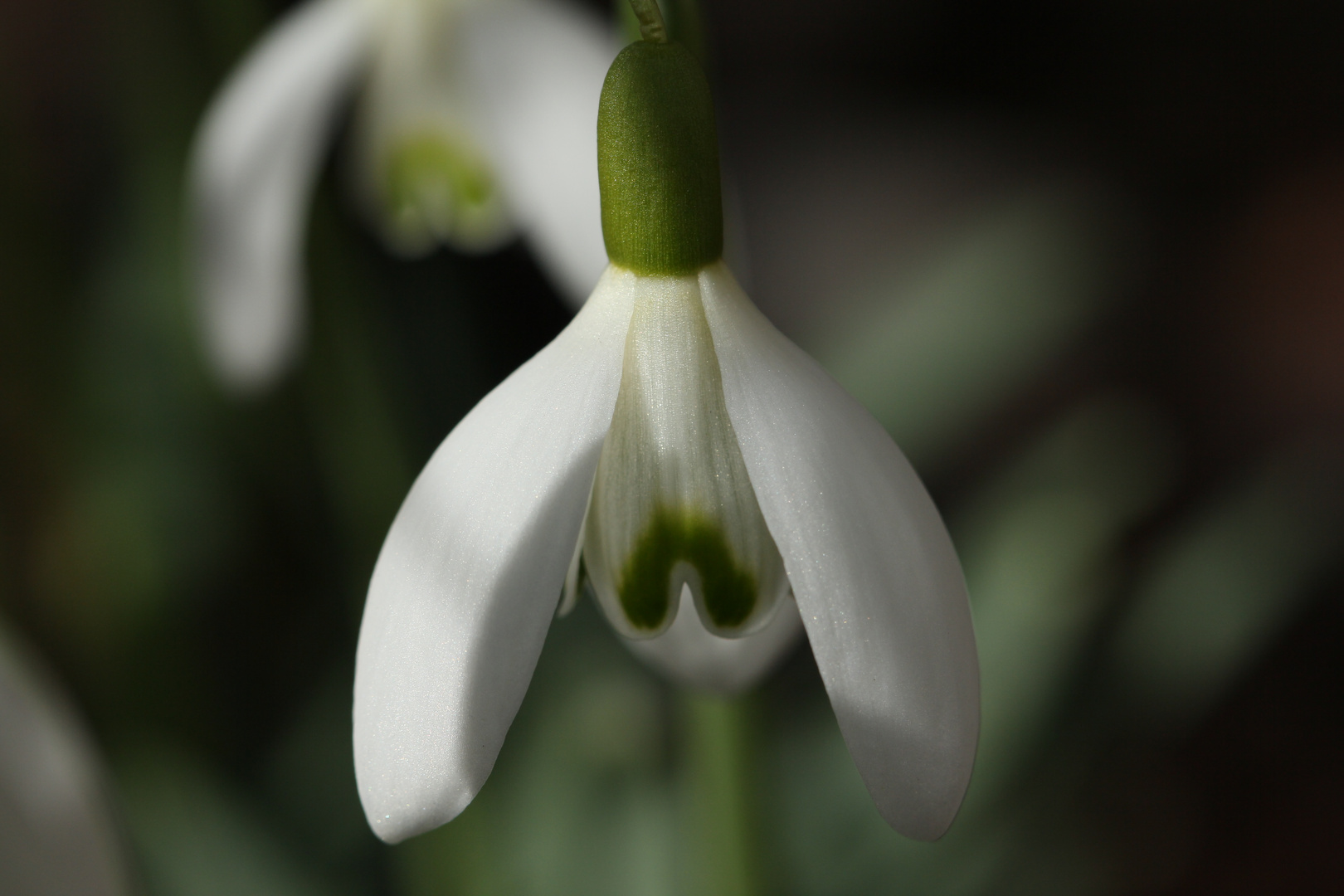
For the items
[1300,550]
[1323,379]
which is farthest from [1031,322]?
[1323,379]

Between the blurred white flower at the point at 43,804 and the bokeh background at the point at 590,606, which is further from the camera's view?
the bokeh background at the point at 590,606

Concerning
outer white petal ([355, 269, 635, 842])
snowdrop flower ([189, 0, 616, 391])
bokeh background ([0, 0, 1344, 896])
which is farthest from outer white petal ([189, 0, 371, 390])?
outer white petal ([355, 269, 635, 842])

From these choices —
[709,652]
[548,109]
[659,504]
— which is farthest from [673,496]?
[548,109]

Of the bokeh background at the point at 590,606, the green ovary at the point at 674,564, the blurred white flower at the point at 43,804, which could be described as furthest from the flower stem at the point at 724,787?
the blurred white flower at the point at 43,804

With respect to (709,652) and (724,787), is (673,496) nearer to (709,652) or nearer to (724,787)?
(709,652)

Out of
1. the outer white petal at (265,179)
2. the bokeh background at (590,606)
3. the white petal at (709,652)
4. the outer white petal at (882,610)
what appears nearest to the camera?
the outer white petal at (882,610)

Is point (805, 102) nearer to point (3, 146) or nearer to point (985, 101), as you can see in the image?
point (985, 101)

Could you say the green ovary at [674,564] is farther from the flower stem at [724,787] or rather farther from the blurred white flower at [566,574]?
the flower stem at [724,787]
